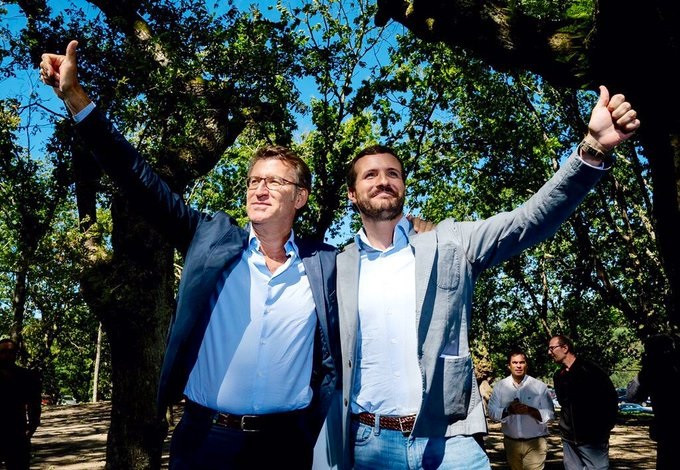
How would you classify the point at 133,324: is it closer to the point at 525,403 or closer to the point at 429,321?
the point at 525,403

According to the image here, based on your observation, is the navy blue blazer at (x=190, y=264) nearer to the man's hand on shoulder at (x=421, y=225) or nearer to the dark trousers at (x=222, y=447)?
the dark trousers at (x=222, y=447)

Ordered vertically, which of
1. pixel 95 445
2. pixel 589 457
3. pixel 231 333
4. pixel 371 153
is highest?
pixel 371 153

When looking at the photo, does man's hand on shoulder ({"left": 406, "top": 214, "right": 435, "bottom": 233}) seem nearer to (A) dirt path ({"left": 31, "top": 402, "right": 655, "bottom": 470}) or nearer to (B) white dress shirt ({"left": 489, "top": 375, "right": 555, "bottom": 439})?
(B) white dress shirt ({"left": 489, "top": 375, "right": 555, "bottom": 439})

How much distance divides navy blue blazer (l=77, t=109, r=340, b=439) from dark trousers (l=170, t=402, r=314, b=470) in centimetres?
18

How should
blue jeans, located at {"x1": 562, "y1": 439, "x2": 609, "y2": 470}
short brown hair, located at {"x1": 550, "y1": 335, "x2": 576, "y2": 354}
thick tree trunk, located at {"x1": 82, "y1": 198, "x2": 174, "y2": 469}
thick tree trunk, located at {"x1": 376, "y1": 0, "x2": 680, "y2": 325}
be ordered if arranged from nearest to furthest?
1. thick tree trunk, located at {"x1": 376, "y1": 0, "x2": 680, "y2": 325}
2. blue jeans, located at {"x1": 562, "y1": 439, "x2": 609, "y2": 470}
3. thick tree trunk, located at {"x1": 82, "y1": 198, "x2": 174, "y2": 469}
4. short brown hair, located at {"x1": 550, "y1": 335, "x2": 576, "y2": 354}

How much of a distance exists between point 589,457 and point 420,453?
581 centimetres

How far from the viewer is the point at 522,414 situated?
25.2 feet

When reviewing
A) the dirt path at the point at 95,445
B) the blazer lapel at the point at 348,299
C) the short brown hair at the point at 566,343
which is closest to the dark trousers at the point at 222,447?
the blazer lapel at the point at 348,299

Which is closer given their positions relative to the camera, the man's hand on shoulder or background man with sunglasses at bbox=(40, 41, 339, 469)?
background man with sunglasses at bbox=(40, 41, 339, 469)

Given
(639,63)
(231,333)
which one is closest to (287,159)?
(231,333)

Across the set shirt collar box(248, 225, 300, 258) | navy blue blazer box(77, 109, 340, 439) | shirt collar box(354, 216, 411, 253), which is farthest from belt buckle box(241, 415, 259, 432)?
shirt collar box(354, 216, 411, 253)

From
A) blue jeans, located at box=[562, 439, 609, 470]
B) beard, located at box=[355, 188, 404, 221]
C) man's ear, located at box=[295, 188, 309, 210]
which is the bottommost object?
blue jeans, located at box=[562, 439, 609, 470]

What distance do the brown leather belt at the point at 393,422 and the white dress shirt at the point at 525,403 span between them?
243 inches

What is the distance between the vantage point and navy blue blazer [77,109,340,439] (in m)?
2.38
